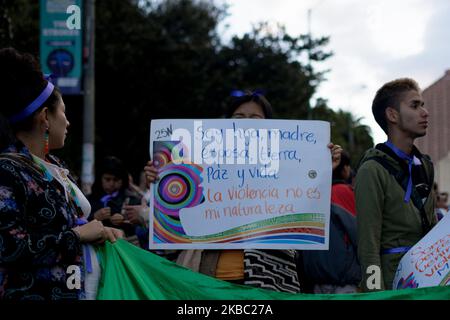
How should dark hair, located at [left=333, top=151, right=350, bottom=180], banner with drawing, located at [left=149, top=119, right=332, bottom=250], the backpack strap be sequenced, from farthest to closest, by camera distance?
dark hair, located at [left=333, top=151, right=350, bottom=180] < the backpack strap < banner with drawing, located at [left=149, top=119, right=332, bottom=250]

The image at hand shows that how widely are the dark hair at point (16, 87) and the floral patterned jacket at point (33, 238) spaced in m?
0.15

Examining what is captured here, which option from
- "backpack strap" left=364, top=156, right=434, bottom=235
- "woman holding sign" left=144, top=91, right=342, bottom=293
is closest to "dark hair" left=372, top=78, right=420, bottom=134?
"backpack strap" left=364, top=156, right=434, bottom=235

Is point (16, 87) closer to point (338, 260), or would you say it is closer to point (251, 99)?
point (251, 99)

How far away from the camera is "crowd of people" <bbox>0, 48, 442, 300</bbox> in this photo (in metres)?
2.85

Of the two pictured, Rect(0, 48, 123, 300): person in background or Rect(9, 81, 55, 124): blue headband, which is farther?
Rect(9, 81, 55, 124): blue headband

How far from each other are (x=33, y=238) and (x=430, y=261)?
69.1 inches

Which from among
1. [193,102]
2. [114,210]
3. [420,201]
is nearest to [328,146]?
[420,201]

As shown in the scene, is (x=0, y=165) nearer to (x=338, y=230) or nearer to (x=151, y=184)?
(x=151, y=184)

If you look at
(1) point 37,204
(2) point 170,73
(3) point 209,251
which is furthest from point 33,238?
(2) point 170,73

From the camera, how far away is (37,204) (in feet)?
9.41

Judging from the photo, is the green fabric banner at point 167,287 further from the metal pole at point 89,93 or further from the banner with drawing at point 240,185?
the metal pole at point 89,93

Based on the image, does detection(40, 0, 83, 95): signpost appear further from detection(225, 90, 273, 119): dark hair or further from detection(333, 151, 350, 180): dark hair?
detection(225, 90, 273, 119): dark hair

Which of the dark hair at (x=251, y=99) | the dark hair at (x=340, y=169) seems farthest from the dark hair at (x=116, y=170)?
the dark hair at (x=251, y=99)
